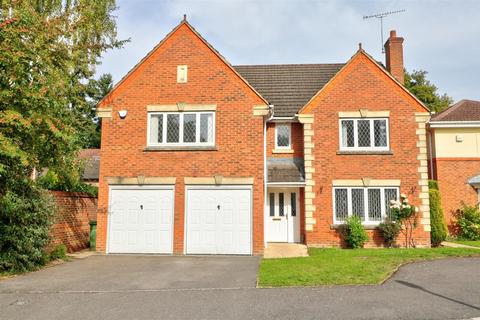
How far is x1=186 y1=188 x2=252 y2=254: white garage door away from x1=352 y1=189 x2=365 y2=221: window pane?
13.9 feet

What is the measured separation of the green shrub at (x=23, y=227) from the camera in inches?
392

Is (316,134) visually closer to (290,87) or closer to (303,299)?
(290,87)

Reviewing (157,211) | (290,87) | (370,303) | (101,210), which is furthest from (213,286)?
(290,87)

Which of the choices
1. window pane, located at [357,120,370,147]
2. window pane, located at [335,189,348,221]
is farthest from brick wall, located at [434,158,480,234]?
window pane, located at [335,189,348,221]

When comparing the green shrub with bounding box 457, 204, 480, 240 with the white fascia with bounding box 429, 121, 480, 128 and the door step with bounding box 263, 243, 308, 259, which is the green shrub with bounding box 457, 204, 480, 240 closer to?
the white fascia with bounding box 429, 121, 480, 128

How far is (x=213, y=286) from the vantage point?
27.4 ft

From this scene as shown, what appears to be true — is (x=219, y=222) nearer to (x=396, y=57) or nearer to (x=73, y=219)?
(x=73, y=219)

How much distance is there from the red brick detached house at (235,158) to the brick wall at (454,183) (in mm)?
4443

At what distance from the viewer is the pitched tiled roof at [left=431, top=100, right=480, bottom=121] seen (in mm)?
19119

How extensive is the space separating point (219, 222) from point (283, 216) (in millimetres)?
3514

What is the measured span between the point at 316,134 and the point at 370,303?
29.3 ft

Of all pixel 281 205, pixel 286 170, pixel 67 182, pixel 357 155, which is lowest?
pixel 281 205

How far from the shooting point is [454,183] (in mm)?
18172

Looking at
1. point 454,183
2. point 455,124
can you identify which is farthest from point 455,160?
point 455,124
